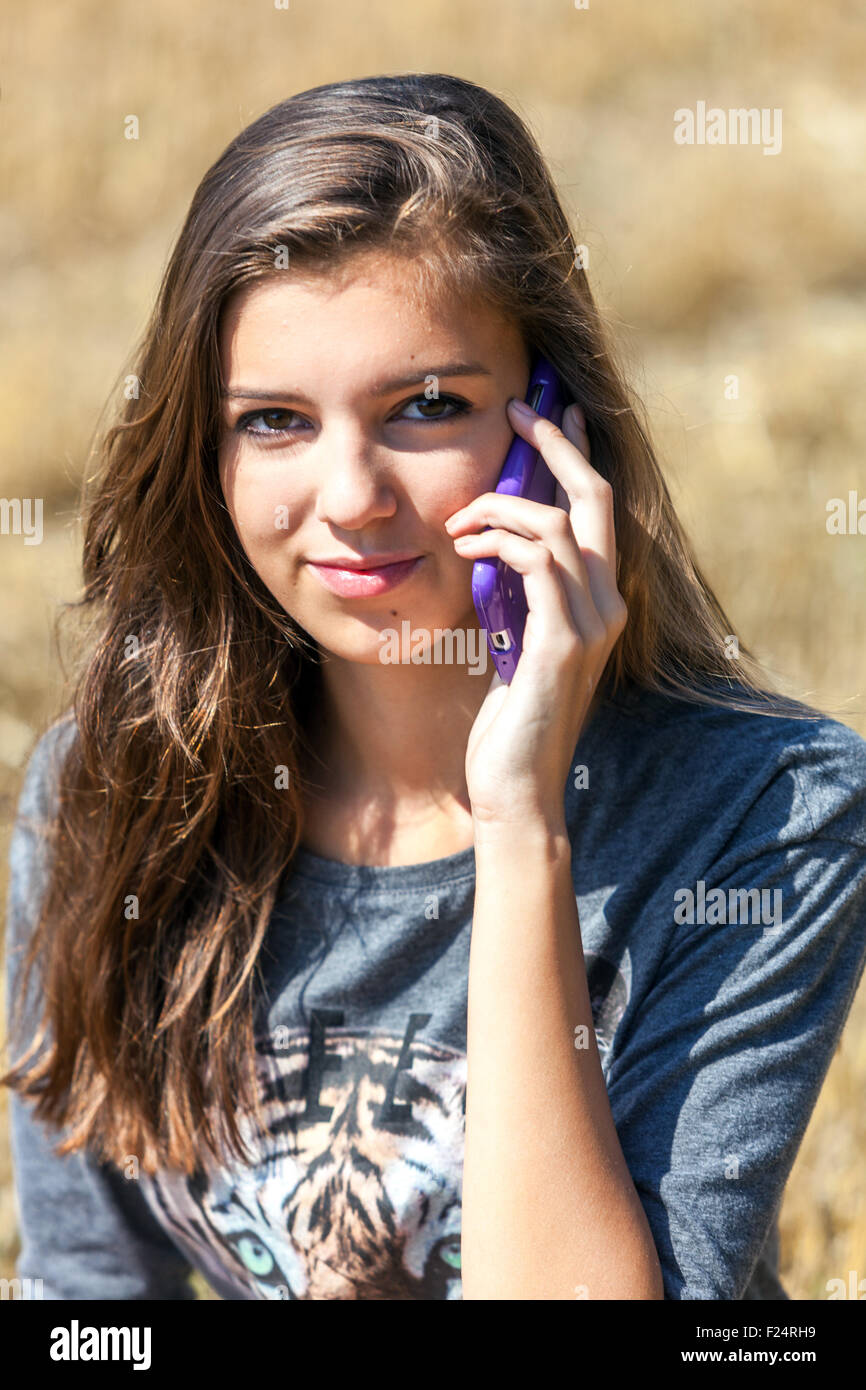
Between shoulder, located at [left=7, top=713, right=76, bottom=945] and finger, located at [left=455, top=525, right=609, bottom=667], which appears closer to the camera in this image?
finger, located at [left=455, top=525, right=609, bottom=667]

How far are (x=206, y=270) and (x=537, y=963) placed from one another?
1079 millimetres

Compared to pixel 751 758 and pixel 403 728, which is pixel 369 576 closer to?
pixel 403 728

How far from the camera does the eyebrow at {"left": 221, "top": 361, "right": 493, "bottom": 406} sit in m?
1.93

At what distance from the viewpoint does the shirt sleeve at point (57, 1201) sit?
2.61 metres

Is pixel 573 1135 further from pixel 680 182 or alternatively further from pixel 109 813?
pixel 680 182

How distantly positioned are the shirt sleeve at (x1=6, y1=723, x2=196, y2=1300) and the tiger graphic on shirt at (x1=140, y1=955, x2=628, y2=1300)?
13.8 inches

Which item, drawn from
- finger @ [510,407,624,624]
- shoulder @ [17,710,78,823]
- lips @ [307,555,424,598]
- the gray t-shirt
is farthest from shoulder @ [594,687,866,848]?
shoulder @ [17,710,78,823]

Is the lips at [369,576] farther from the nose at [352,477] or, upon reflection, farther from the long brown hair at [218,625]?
the long brown hair at [218,625]

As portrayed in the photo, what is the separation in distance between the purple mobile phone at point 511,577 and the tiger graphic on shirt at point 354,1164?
1.62 ft

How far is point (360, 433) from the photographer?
6.40ft

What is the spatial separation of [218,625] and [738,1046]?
1056mm

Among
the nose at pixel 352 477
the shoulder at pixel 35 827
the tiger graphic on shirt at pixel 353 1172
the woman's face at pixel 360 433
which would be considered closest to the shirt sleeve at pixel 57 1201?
the shoulder at pixel 35 827

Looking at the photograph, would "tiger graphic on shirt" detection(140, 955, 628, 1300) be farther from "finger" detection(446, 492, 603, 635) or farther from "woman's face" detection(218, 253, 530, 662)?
"woman's face" detection(218, 253, 530, 662)
